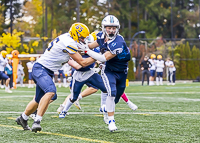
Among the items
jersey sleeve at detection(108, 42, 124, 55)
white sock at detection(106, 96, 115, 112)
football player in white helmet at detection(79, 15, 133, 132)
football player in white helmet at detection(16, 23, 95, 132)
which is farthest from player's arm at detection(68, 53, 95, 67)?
white sock at detection(106, 96, 115, 112)

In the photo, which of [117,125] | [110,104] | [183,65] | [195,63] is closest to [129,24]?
[183,65]

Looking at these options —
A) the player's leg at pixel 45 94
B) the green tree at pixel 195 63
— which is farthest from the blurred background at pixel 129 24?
the player's leg at pixel 45 94

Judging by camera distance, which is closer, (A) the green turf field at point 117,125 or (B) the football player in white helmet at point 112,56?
(A) the green turf field at point 117,125

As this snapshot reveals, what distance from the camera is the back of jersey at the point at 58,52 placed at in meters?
6.05

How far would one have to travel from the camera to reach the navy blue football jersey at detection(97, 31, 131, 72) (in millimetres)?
6055

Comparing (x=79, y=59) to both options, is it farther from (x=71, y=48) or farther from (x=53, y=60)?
(x=53, y=60)

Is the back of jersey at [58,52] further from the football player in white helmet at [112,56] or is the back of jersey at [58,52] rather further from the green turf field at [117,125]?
the green turf field at [117,125]

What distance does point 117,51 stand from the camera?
19.9 feet

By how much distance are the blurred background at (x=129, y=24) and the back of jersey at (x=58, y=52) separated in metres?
28.3

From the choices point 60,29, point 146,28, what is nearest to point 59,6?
point 60,29

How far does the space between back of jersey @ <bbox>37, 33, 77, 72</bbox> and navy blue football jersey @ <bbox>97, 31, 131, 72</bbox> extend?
53 centimetres

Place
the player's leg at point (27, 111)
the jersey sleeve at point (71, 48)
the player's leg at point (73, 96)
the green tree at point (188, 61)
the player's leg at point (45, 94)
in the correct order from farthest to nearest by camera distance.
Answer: the green tree at point (188, 61) < the player's leg at point (73, 96) < the player's leg at point (27, 111) < the jersey sleeve at point (71, 48) < the player's leg at point (45, 94)

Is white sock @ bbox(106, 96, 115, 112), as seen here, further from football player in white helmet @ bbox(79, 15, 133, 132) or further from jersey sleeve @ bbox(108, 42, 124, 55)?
jersey sleeve @ bbox(108, 42, 124, 55)

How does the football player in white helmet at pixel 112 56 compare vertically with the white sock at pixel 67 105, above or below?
above
